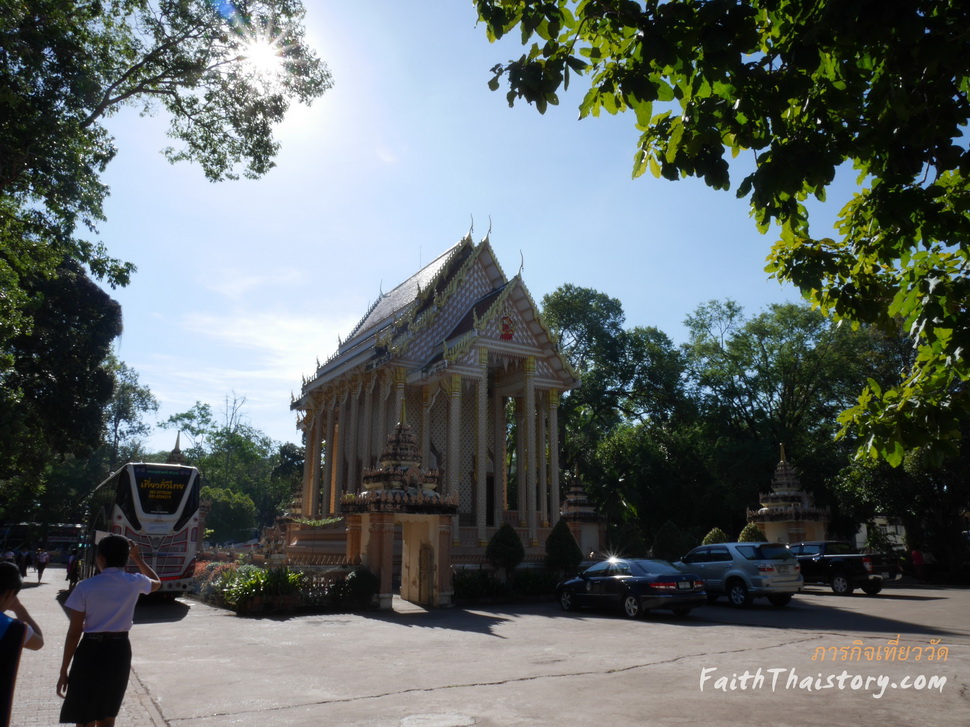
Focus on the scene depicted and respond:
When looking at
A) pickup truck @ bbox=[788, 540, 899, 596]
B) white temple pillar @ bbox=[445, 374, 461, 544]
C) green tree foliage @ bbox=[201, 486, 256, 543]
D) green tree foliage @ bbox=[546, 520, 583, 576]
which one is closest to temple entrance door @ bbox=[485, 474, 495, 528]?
white temple pillar @ bbox=[445, 374, 461, 544]

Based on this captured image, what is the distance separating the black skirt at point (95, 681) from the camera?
4.41 m

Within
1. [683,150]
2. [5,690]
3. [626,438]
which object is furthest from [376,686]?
[626,438]

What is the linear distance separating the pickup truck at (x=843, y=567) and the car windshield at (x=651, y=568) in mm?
7251

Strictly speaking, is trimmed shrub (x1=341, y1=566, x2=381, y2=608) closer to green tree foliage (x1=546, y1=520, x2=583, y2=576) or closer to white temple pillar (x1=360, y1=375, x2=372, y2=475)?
green tree foliage (x1=546, y1=520, x2=583, y2=576)

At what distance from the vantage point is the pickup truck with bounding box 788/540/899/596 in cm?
2009

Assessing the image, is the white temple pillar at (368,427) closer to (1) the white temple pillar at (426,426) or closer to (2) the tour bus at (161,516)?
(1) the white temple pillar at (426,426)

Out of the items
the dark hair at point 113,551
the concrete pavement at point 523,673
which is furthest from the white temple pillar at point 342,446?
the dark hair at point 113,551

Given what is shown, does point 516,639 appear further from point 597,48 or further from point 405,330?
point 405,330

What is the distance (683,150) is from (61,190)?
12.2 meters

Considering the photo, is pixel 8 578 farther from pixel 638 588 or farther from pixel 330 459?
pixel 330 459

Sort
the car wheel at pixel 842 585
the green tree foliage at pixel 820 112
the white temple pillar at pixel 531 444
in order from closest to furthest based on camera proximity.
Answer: the green tree foliage at pixel 820 112 → the car wheel at pixel 842 585 → the white temple pillar at pixel 531 444

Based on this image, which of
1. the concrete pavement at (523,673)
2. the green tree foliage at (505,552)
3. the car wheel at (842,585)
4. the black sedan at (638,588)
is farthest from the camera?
the car wheel at (842,585)
